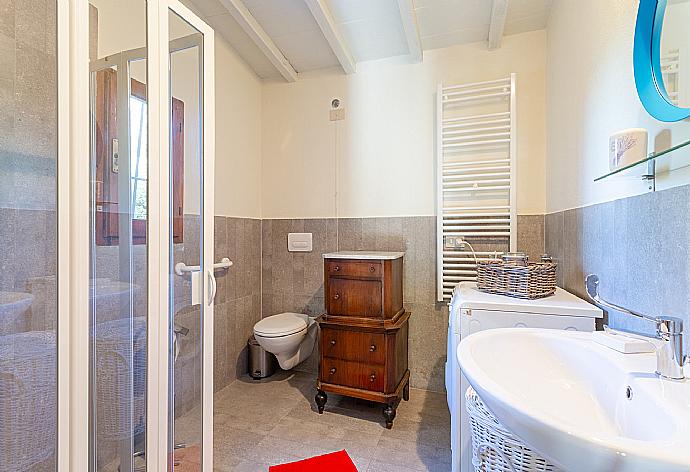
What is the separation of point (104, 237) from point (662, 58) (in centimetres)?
179

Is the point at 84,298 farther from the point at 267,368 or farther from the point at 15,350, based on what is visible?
the point at 267,368

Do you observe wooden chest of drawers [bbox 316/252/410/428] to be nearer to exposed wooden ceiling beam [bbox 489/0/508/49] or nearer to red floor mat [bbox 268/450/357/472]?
red floor mat [bbox 268/450/357/472]

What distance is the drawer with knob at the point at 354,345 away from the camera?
89.9 inches

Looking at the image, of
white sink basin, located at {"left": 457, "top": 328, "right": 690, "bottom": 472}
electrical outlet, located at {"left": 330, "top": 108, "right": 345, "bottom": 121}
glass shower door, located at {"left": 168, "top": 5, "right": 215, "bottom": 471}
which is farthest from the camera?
electrical outlet, located at {"left": 330, "top": 108, "right": 345, "bottom": 121}

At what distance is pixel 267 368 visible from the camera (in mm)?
2980

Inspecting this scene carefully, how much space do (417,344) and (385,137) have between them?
1.61m

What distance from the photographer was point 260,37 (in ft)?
8.45

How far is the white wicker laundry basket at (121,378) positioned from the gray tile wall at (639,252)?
1.64 m

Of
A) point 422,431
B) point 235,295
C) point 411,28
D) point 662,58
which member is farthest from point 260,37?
point 422,431

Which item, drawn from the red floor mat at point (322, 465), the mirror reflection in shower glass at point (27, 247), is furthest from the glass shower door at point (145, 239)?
the red floor mat at point (322, 465)

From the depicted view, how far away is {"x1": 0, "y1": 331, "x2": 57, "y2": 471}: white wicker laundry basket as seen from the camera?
3.56 feet

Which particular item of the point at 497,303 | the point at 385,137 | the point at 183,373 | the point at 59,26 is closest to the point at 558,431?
the point at 497,303

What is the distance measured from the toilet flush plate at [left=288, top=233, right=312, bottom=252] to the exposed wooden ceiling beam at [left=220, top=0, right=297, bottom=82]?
1.32 metres

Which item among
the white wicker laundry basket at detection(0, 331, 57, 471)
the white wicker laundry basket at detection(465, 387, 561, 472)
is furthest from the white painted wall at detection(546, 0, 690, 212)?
the white wicker laundry basket at detection(0, 331, 57, 471)
